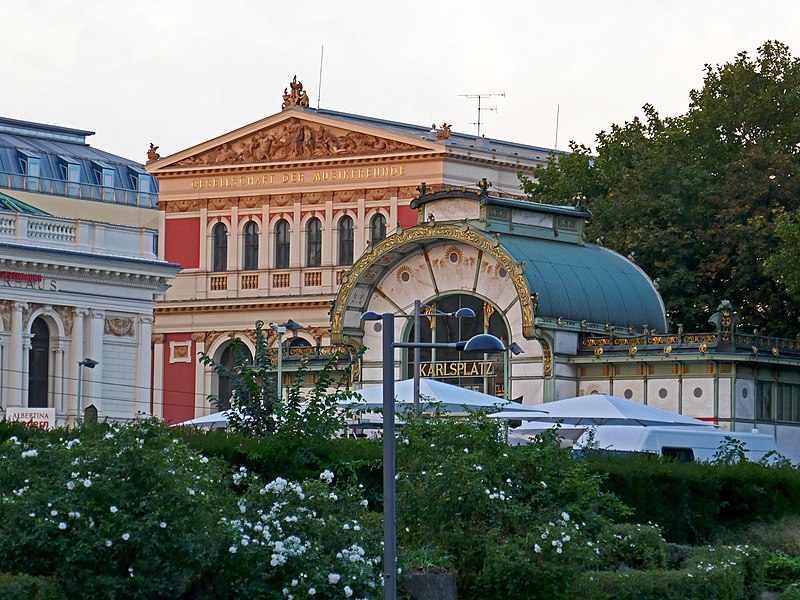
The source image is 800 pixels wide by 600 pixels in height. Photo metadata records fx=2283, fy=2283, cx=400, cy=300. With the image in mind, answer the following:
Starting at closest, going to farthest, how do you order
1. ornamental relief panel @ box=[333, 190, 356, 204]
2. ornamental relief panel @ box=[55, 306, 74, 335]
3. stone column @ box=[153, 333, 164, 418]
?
ornamental relief panel @ box=[55, 306, 74, 335] → ornamental relief panel @ box=[333, 190, 356, 204] → stone column @ box=[153, 333, 164, 418]

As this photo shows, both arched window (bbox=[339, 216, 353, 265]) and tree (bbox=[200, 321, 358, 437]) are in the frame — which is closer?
tree (bbox=[200, 321, 358, 437])

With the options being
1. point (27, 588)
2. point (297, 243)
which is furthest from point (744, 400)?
point (297, 243)

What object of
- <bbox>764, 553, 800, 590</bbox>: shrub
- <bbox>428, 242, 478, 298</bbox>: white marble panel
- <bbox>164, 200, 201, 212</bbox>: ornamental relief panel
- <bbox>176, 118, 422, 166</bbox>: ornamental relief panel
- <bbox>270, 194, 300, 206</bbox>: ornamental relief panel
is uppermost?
<bbox>176, 118, 422, 166</bbox>: ornamental relief panel

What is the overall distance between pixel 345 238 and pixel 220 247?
17.1 feet

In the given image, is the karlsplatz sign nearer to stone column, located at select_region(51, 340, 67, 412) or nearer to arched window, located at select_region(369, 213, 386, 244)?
stone column, located at select_region(51, 340, 67, 412)

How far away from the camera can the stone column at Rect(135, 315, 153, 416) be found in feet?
261

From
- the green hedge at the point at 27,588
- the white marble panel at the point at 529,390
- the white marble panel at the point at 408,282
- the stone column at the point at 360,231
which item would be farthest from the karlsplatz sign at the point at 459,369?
the stone column at the point at 360,231

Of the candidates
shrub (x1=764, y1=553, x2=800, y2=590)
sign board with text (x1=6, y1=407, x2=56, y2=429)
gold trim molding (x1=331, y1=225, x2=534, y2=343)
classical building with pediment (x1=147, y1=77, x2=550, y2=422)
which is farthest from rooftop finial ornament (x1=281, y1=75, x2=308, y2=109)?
shrub (x1=764, y1=553, x2=800, y2=590)

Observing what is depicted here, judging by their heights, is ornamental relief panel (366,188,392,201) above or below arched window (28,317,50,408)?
above

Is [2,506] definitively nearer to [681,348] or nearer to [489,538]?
[489,538]

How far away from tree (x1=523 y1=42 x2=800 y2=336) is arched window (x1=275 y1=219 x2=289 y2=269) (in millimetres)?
20736

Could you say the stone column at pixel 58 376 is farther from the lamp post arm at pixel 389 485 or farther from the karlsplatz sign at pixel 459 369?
the lamp post arm at pixel 389 485

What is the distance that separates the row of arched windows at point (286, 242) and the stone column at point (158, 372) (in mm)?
3551

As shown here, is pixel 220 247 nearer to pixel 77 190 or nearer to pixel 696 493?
pixel 77 190
